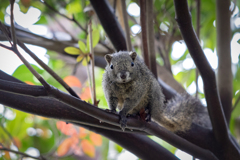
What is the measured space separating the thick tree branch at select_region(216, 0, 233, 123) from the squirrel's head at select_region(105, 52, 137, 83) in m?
1.04

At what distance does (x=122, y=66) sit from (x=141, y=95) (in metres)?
0.43

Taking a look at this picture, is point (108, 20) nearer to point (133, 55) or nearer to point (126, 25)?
point (126, 25)

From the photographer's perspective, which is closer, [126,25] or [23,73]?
[126,25]

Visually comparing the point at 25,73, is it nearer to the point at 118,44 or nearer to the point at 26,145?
the point at 118,44

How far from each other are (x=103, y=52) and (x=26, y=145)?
2.50 meters

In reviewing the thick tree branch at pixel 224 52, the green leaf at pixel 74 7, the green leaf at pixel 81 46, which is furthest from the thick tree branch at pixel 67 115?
the green leaf at pixel 74 7

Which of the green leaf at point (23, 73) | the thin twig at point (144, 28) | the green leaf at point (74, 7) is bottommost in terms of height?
the green leaf at point (23, 73)

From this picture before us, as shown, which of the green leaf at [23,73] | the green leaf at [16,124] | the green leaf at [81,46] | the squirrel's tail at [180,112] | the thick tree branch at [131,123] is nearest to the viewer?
the thick tree branch at [131,123]

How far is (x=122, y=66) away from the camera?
2736 mm

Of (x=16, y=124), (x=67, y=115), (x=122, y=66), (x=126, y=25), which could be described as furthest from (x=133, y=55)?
(x=16, y=124)

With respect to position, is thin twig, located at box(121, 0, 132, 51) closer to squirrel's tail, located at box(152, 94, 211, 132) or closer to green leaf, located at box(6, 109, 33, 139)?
squirrel's tail, located at box(152, 94, 211, 132)

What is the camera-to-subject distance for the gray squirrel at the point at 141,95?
278 cm

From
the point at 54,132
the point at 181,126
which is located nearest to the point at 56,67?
the point at 54,132

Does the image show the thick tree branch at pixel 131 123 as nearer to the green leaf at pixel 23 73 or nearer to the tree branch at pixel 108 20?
the tree branch at pixel 108 20
